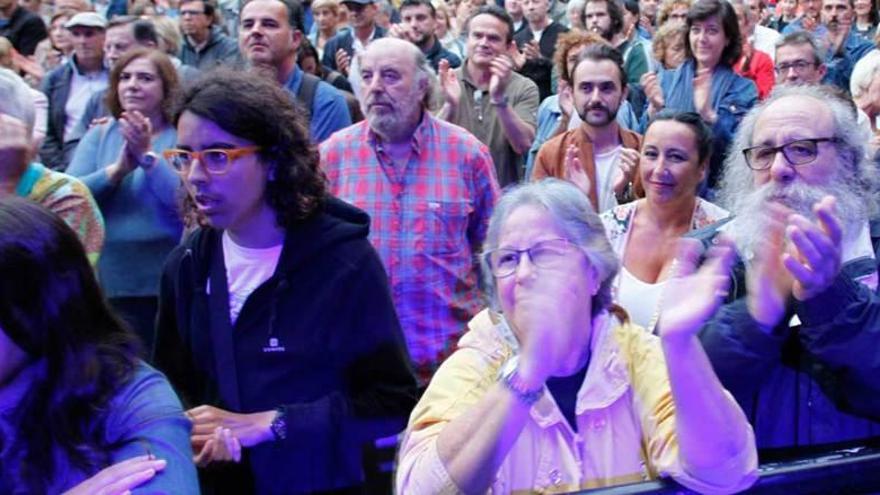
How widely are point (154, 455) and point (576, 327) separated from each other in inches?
28.6

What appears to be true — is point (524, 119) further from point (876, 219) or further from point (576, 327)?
point (576, 327)

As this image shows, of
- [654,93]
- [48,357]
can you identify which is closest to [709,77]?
[654,93]

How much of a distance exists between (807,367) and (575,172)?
243 cm

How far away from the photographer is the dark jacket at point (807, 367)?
213 cm

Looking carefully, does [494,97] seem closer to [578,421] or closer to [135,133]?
[135,133]

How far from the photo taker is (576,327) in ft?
6.91

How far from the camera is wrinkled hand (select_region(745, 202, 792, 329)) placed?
205cm

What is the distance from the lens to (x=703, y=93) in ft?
19.4

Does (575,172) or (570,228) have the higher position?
(575,172)

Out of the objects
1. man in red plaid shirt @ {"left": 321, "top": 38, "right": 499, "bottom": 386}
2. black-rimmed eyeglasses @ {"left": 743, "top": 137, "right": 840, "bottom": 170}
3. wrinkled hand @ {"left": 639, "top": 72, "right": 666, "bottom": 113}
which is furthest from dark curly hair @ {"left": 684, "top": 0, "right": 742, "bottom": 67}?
black-rimmed eyeglasses @ {"left": 743, "top": 137, "right": 840, "bottom": 170}

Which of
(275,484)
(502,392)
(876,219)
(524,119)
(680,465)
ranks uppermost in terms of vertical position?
(524,119)

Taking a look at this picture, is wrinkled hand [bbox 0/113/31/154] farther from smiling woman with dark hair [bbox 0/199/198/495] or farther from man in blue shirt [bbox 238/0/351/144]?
man in blue shirt [bbox 238/0/351/144]

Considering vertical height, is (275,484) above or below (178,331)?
below

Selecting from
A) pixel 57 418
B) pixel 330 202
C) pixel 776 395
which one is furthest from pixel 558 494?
pixel 330 202
